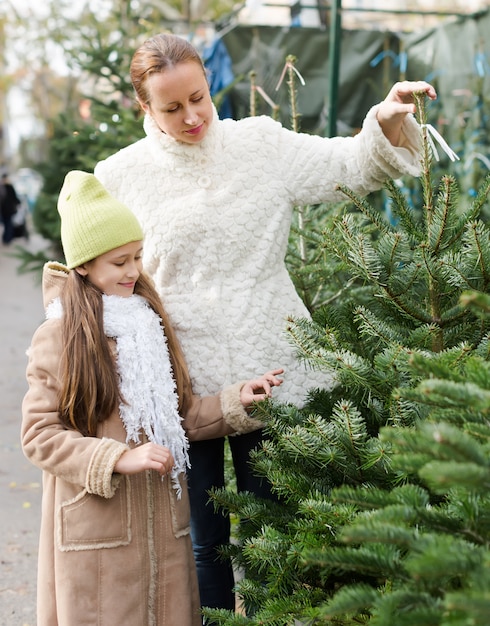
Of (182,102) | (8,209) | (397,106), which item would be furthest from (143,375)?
(8,209)

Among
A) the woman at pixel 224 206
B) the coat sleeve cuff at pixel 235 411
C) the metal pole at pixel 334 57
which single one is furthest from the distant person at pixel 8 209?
the coat sleeve cuff at pixel 235 411

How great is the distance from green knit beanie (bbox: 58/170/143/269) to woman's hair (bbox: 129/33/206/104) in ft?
1.17

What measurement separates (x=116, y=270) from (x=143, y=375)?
35cm

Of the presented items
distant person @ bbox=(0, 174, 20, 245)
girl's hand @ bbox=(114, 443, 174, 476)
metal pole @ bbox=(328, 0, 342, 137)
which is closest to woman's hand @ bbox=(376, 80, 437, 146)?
girl's hand @ bbox=(114, 443, 174, 476)

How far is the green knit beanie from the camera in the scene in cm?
235

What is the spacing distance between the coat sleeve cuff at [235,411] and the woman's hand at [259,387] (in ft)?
0.07

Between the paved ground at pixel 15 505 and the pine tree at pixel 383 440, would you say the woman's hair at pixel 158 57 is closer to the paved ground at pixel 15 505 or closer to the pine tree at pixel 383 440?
the pine tree at pixel 383 440

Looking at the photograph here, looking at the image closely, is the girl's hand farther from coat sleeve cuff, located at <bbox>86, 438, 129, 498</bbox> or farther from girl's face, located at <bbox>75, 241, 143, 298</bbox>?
girl's face, located at <bbox>75, 241, 143, 298</bbox>

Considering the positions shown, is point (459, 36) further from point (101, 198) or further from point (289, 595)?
point (289, 595)

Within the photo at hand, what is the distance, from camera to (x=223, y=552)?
2.53 m

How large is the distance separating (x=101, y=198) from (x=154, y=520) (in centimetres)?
105

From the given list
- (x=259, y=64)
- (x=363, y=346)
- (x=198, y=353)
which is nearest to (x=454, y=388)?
(x=363, y=346)

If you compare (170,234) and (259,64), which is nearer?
(170,234)

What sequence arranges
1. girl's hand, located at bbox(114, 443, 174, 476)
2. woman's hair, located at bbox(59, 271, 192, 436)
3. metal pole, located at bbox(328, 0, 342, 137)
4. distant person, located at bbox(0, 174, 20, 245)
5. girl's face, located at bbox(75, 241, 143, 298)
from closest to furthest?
girl's hand, located at bbox(114, 443, 174, 476)
woman's hair, located at bbox(59, 271, 192, 436)
girl's face, located at bbox(75, 241, 143, 298)
metal pole, located at bbox(328, 0, 342, 137)
distant person, located at bbox(0, 174, 20, 245)
